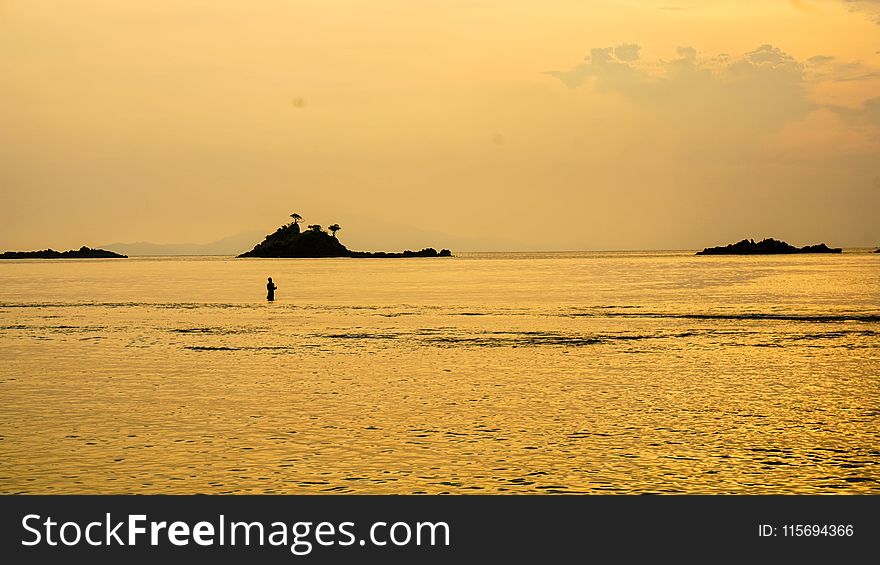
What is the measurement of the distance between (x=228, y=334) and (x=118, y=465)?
118 ft

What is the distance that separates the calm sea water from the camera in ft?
68.2

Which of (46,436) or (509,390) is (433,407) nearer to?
(509,390)

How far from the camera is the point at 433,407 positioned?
98.1 feet

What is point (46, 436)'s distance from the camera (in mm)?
25219

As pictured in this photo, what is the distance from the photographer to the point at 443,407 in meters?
29.9

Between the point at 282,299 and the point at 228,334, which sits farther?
the point at 282,299

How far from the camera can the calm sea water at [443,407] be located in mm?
20781

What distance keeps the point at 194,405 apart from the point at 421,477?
1272 centimetres
